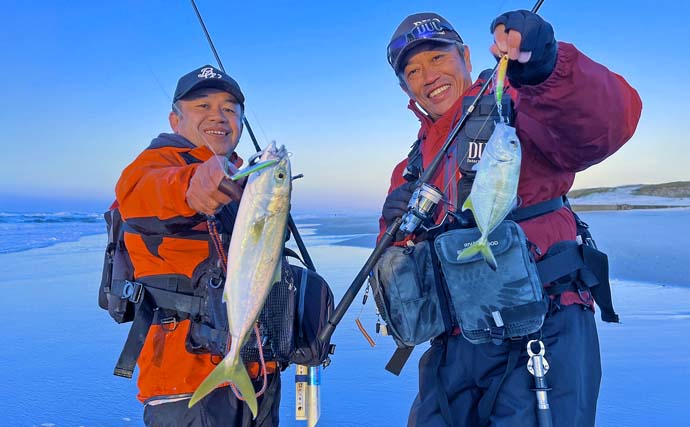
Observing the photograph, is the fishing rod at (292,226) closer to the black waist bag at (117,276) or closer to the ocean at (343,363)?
the ocean at (343,363)

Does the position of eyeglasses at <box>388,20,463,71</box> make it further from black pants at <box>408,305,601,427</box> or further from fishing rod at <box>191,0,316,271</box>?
black pants at <box>408,305,601,427</box>

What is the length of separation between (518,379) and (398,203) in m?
1.13

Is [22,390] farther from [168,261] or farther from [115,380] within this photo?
[168,261]

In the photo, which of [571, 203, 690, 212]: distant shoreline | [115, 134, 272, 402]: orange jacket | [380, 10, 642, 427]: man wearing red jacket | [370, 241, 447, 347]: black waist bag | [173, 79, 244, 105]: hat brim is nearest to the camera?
[380, 10, 642, 427]: man wearing red jacket

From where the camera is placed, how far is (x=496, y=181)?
2051 millimetres

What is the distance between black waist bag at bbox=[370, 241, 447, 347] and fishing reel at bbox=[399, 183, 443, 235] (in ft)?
0.60

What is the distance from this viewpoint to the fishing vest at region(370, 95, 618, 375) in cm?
231

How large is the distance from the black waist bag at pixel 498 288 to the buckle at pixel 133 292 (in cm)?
186

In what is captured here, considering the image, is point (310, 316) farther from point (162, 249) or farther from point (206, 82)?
point (206, 82)

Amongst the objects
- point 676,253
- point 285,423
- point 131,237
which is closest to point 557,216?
point 131,237

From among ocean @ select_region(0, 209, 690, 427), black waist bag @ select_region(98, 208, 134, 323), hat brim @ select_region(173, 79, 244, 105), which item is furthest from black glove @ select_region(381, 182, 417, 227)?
black waist bag @ select_region(98, 208, 134, 323)

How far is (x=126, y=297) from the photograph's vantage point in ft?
9.86

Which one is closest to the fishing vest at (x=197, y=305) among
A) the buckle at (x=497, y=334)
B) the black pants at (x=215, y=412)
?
the black pants at (x=215, y=412)

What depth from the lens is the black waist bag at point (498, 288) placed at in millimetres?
2279
